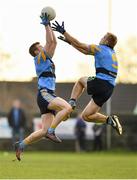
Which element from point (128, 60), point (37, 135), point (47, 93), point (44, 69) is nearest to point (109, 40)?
point (44, 69)

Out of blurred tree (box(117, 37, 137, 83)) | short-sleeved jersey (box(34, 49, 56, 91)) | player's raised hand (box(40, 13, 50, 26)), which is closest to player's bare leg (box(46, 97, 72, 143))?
short-sleeved jersey (box(34, 49, 56, 91))

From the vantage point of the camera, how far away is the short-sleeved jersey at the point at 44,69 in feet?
61.4

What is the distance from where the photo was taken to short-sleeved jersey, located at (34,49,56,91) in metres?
18.7

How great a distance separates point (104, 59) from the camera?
61.3 feet

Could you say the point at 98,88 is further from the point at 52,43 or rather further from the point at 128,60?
the point at 128,60

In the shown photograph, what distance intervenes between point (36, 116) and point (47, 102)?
19773 mm

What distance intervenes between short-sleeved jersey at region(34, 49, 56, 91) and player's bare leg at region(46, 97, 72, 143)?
1.26 feet

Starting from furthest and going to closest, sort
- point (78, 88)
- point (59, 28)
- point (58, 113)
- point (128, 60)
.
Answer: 1. point (128, 60)
2. point (78, 88)
3. point (58, 113)
4. point (59, 28)

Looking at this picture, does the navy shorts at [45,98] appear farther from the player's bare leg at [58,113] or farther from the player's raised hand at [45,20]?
the player's raised hand at [45,20]

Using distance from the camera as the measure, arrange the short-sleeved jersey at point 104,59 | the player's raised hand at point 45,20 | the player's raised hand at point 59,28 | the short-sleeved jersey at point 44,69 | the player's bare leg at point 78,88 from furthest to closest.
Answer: the player's bare leg at point 78,88
the short-sleeved jersey at point 44,69
the short-sleeved jersey at point 104,59
the player's raised hand at point 45,20
the player's raised hand at point 59,28

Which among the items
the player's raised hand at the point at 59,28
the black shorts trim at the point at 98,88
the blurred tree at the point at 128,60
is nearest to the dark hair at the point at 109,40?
the black shorts trim at the point at 98,88

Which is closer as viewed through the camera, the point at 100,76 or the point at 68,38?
the point at 68,38

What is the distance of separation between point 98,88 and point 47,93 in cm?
105

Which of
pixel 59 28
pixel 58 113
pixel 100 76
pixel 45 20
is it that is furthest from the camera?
pixel 100 76
